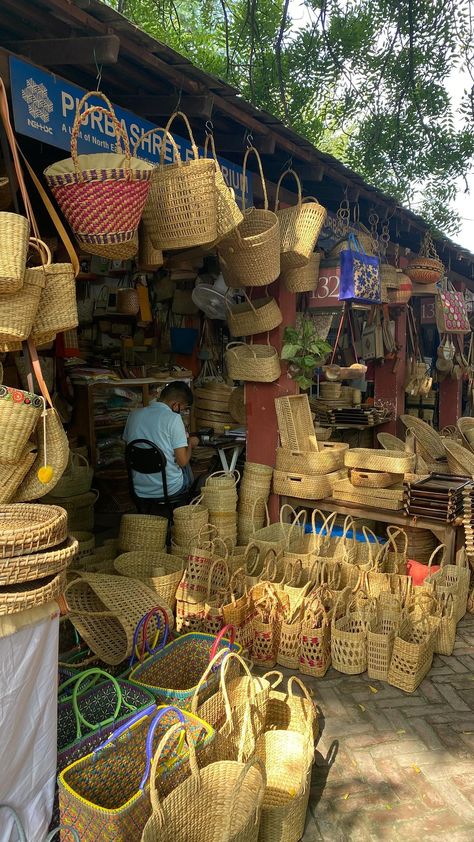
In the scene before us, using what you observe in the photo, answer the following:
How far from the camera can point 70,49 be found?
2.97 metres

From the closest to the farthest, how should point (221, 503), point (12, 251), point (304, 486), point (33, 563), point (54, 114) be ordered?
point (33, 563)
point (12, 251)
point (54, 114)
point (221, 503)
point (304, 486)

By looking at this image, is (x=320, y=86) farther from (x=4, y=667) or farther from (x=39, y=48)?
(x=4, y=667)

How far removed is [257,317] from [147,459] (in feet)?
5.35

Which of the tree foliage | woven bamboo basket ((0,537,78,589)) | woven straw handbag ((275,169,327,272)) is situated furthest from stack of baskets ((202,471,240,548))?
the tree foliage

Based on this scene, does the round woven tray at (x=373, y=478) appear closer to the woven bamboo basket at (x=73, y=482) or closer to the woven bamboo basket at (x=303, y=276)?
the woven bamboo basket at (x=303, y=276)

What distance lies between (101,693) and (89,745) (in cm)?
37

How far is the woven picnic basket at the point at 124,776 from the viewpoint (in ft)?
6.40

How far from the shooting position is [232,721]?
2559 millimetres

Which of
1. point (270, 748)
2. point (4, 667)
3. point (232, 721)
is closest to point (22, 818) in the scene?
point (4, 667)

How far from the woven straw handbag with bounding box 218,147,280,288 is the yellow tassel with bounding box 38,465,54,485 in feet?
7.45

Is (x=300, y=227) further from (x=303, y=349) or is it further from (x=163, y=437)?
(x=163, y=437)

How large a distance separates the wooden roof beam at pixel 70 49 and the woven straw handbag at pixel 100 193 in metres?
0.28

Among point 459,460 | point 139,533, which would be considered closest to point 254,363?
point 139,533

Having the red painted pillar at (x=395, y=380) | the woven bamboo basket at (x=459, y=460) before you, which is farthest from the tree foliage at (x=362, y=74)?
the woven bamboo basket at (x=459, y=460)
